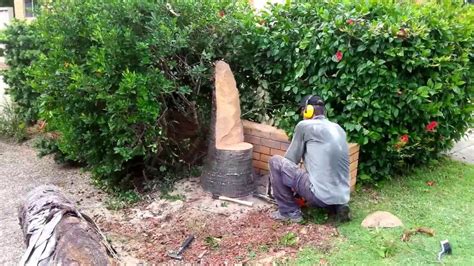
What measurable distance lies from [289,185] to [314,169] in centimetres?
30

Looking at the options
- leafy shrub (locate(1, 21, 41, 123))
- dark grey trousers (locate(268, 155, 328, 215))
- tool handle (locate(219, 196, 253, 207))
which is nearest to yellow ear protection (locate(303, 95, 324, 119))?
dark grey trousers (locate(268, 155, 328, 215))

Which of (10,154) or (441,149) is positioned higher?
(441,149)

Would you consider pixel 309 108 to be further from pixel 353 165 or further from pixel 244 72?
pixel 244 72

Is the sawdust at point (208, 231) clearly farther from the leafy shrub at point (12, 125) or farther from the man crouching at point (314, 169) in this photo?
the leafy shrub at point (12, 125)

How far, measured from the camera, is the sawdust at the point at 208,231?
152 inches

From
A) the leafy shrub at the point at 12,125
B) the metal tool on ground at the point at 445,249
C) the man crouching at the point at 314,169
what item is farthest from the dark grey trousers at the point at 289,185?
the leafy shrub at the point at 12,125

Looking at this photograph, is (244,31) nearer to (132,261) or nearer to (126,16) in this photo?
(126,16)

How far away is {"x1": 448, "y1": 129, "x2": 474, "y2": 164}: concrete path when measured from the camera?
20.9 feet

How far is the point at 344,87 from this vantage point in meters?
4.84

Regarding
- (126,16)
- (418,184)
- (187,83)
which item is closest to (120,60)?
(126,16)

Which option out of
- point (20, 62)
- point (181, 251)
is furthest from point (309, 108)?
point (20, 62)

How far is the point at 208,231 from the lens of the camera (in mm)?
4199

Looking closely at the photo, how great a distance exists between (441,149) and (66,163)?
4.84 m

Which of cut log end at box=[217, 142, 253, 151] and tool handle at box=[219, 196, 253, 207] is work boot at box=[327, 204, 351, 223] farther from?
cut log end at box=[217, 142, 253, 151]
